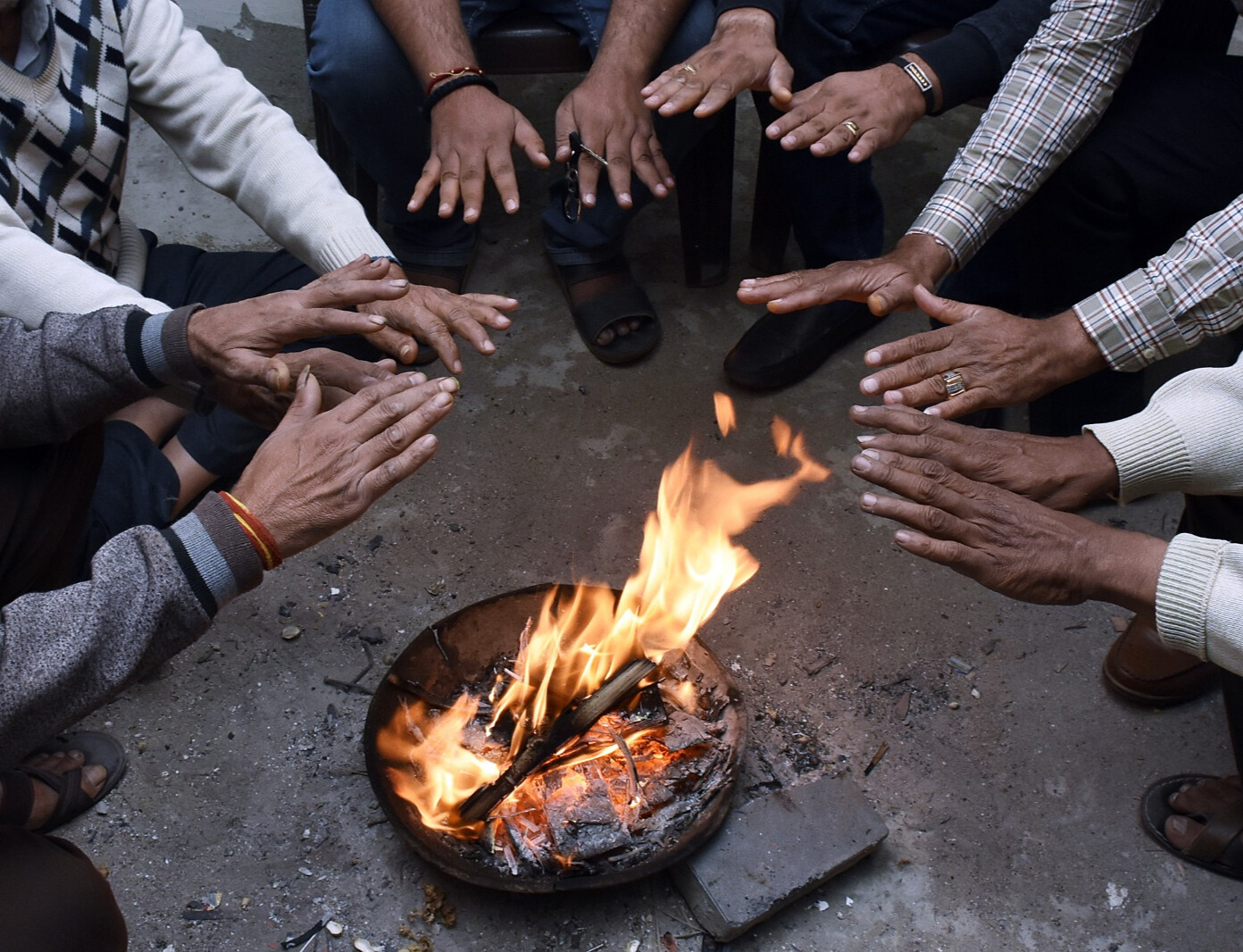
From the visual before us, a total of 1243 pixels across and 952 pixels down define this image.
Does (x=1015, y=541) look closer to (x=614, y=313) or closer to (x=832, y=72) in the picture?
(x=614, y=313)

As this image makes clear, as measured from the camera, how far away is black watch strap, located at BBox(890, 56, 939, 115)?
2797mm

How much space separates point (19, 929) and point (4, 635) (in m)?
0.47

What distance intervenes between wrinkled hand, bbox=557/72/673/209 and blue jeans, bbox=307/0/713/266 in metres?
0.31

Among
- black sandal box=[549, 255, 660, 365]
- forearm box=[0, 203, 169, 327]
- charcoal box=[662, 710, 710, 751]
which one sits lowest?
charcoal box=[662, 710, 710, 751]

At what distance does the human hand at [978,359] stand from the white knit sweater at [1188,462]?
22 cm

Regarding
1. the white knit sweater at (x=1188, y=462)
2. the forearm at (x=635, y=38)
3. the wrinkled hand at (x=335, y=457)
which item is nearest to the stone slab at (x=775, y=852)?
the white knit sweater at (x=1188, y=462)

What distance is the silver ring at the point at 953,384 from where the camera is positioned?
2230mm

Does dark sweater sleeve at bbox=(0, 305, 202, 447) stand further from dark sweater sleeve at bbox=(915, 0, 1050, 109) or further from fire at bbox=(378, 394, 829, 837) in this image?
dark sweater sleeve at bbox=(915, 0, 1050, 109)

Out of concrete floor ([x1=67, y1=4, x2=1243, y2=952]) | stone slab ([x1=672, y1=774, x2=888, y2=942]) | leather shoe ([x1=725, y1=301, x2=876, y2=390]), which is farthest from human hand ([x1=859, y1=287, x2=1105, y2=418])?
leather shoe ([x1=725, y1=301, x2=876, y2=390])

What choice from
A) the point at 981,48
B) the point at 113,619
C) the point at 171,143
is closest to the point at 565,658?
the point at 113,619

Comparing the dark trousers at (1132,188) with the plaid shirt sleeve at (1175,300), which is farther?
the dark trousers at (1132,188)

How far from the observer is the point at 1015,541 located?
6.12ft

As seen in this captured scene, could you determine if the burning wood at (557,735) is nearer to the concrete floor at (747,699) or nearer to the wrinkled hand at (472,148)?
the concrete floor at (747,699)

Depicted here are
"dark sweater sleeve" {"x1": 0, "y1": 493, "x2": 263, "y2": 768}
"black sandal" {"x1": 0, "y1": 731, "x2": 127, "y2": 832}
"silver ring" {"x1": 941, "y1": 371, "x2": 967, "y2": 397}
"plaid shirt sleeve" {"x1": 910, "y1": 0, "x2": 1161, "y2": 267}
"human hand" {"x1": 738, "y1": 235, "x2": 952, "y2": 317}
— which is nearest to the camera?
"dark sweater sleeve" {"x1": 0, "y1": 493, "x2": 263, "y2": 768}
